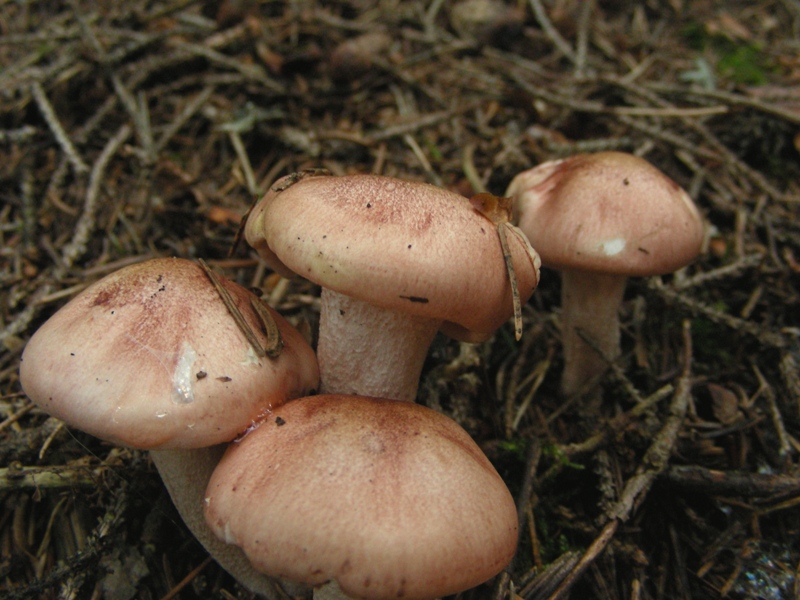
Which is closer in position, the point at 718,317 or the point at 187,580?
the point at 187,580

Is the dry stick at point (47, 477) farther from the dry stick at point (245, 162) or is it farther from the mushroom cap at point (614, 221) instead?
the mushroom cap at point (614, 221)

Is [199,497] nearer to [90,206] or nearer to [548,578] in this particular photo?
[548,578]

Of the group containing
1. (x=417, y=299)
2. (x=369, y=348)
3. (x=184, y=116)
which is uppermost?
(x=417, y=299)

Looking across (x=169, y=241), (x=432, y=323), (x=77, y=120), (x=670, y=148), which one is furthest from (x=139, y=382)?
(x=670, y=148)

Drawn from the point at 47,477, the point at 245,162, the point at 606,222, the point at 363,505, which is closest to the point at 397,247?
the point at 363,505

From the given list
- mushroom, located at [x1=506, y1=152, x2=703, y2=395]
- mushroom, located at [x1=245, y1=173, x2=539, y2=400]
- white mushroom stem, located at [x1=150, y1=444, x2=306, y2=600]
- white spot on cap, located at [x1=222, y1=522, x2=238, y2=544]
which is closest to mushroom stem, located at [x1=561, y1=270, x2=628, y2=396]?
mushroom, located at [x1=506, y1=152, x2=703, y2=395]

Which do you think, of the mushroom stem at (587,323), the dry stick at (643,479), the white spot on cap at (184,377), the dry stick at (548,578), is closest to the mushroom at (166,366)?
the white spot on cap at (184,377)

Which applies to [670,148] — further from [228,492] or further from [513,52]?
[228,492]
